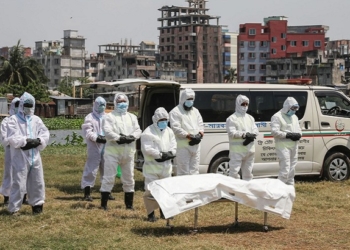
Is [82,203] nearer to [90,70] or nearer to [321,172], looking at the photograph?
[321,172]

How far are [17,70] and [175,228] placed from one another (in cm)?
7627

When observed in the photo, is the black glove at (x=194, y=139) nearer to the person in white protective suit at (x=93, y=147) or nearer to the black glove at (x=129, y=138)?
the black glove at (x=129, y=138)

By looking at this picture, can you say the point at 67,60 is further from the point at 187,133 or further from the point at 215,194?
the point at 215,194

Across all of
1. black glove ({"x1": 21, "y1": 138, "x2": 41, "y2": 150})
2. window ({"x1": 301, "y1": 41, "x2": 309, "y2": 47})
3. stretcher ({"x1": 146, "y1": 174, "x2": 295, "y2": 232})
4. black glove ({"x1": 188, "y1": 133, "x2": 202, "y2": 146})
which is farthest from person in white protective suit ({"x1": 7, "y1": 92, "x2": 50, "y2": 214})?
window ({"x1": 301, "y1": 41, "x2": 309, "y2": 47})

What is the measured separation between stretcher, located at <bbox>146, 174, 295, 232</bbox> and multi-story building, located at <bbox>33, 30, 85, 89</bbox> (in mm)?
135799

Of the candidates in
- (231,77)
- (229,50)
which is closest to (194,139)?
(231,77)

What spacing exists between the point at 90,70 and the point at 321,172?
140140 millimetres

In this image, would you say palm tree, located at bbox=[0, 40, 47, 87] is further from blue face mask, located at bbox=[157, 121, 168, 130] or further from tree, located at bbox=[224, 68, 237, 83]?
blue face mask, located at bbox=[157, 121, 168, 130]

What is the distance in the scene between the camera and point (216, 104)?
14.6 meters

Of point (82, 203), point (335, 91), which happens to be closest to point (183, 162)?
point (82, 203)

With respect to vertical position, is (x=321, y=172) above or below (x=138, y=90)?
below

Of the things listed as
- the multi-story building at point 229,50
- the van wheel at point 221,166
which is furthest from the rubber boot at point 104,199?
the multi-story building at point 229,50

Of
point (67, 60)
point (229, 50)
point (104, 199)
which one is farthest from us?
point (229, 50)

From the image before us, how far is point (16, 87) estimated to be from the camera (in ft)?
258
